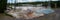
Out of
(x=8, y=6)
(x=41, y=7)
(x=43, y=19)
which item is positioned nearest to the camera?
(x=43, y=19)

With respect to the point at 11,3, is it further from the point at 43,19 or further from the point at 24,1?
the point at 43,19

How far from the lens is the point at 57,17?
1869 millimetres

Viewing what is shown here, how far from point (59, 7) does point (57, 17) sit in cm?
65

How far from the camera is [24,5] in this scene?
8.23ft

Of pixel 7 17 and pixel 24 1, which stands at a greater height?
pixel 24 1

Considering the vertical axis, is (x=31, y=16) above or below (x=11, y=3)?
below

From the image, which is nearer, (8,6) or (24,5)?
(8,6)

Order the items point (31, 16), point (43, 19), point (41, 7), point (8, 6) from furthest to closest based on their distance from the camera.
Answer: point (41, 7) < point (8, 6) < point (31, 16) < point (43, 19)

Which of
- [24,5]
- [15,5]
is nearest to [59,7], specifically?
[24,5]

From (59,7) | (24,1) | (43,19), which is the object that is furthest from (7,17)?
(59,7)

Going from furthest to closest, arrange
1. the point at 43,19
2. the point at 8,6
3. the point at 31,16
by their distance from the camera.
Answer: the point at 8,6 → the point at 31,16 → the point at 43,19

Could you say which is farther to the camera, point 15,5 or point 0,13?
point 15,5

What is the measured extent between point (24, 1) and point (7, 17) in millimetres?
656

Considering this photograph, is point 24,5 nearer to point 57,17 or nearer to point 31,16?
point 31,16
